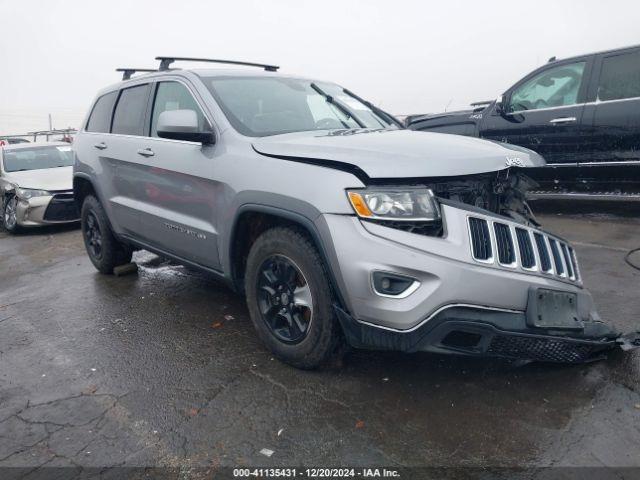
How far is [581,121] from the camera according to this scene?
22.0ft

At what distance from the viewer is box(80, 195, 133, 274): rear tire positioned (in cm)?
529

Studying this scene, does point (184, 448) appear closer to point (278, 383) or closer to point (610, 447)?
point (278, 383)

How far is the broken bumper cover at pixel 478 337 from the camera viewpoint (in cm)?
256

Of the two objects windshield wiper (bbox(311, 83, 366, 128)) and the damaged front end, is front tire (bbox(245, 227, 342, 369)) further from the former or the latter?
windshield wiper (bbox(311, 83, 366, 128))

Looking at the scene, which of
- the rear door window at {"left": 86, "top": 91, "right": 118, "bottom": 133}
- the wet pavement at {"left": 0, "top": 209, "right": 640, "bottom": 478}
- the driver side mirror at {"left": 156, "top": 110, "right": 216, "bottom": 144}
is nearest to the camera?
the wet pavement at {"left": 0, "top": 209, "right": 640, "bottom": 478}

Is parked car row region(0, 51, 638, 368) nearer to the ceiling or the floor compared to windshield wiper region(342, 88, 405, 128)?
nearer to the floor

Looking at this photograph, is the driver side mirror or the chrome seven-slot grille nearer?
the chrome seven-slot grille

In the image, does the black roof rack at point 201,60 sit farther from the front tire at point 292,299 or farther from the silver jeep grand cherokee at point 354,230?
the front tire at point 292,299

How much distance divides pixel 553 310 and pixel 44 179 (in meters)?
8.72

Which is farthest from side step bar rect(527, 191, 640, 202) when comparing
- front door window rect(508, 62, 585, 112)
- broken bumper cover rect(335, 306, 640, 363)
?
broken bumper cover rect(335, 306, 640, 363)

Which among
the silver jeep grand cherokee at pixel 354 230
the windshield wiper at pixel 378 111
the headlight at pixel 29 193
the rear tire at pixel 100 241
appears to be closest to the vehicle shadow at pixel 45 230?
the headlight at pixel 29 193

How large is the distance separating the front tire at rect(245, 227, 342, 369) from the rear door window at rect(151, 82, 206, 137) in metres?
1.07

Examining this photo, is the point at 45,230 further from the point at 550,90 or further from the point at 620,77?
the point at 620,77

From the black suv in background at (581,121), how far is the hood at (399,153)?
357 centimetres
